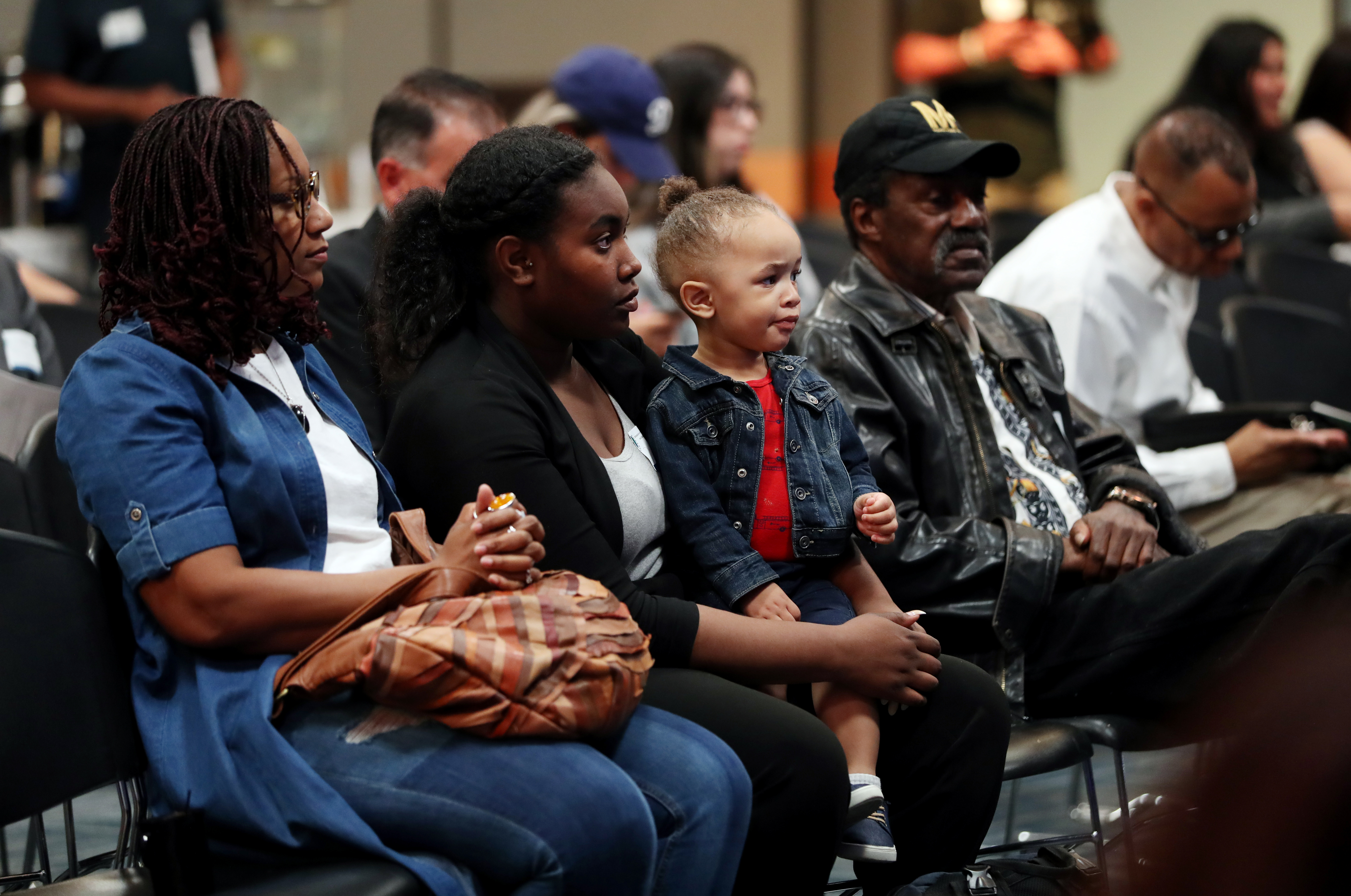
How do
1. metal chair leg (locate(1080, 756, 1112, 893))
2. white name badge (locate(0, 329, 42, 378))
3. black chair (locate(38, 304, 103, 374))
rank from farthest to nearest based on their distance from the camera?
1. black chair (locate(38, 304, 103, 374))
2. white name badge (locate(0, 329, 42, 378))
3. metal chair leg (locate(1080, 756, 1112, 893))

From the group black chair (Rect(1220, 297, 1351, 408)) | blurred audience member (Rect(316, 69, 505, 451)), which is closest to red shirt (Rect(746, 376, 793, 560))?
blurred audience member (Rect(316, 69, 505, 451))

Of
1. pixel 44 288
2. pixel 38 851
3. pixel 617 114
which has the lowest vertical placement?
pixel 38 851

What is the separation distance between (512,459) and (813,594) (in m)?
0.55

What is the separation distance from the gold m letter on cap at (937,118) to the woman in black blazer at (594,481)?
0.88 meters

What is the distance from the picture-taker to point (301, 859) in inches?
65.3

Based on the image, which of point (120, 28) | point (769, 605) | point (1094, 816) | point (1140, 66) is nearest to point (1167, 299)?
point (1094, 816)

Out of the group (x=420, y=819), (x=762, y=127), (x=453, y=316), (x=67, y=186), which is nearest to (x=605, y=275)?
(x=453, y=316)

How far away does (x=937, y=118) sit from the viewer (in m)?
2.72

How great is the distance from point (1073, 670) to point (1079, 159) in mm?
7745

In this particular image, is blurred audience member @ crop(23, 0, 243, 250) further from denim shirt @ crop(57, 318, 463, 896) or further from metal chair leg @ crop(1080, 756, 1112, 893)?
metal chair leg @ crop(1080, 756, 1112, 893)

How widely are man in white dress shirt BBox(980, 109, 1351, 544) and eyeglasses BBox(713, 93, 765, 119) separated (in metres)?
1.19

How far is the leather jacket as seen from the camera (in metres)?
2.42

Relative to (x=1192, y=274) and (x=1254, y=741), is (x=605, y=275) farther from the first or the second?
(x=1192, y=274)

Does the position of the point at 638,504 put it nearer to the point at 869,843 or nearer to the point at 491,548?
the point at 491,548
